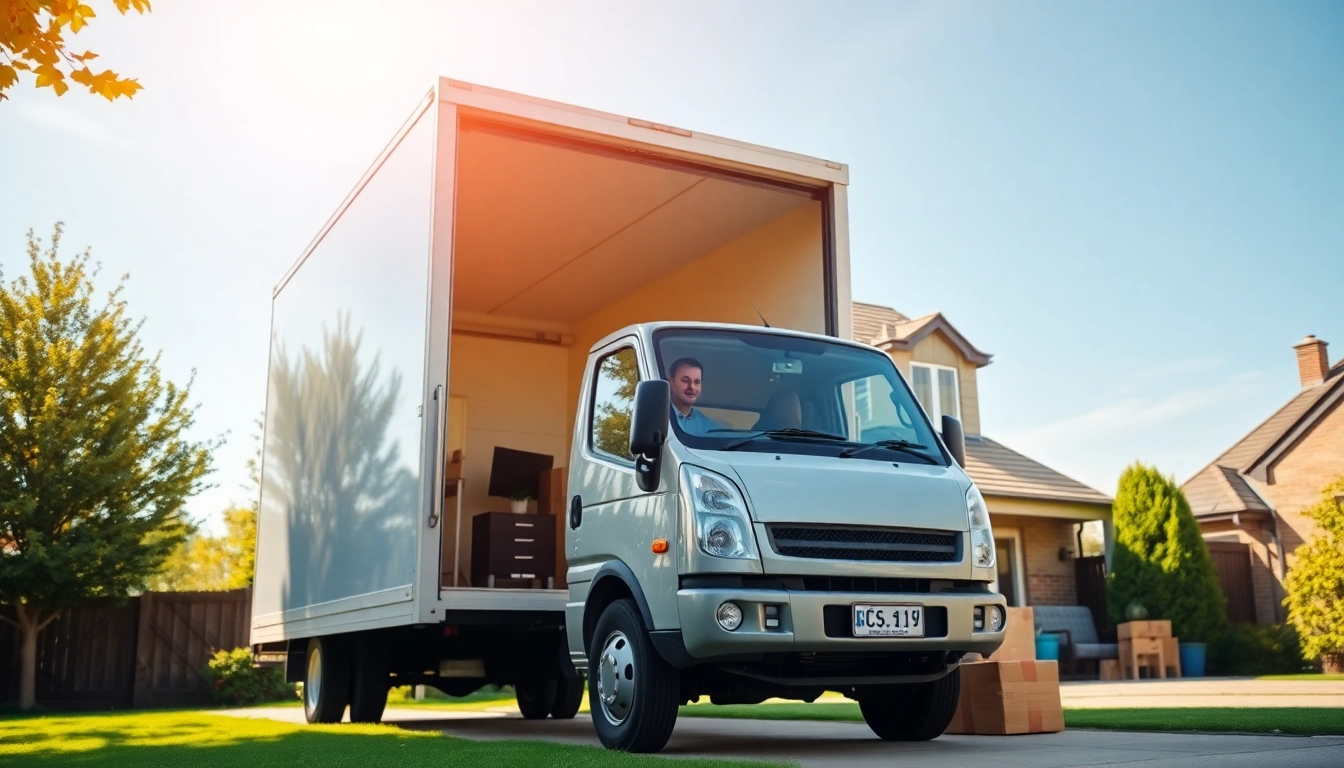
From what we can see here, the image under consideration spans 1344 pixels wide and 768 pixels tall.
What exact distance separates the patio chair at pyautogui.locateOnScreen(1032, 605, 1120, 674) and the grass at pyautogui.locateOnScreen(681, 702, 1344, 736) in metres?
9.90

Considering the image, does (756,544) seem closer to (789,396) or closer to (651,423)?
(651,423)

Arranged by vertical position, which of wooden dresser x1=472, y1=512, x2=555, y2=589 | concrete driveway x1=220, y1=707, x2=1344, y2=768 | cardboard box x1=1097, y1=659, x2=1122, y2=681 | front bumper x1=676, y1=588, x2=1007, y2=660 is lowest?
cardboard box x1=1097, y1=659, x2=1122, y2=681

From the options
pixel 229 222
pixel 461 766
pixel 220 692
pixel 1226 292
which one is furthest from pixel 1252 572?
pixel 461 766

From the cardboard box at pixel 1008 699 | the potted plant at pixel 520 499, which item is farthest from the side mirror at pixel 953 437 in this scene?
the potted plant at pixel 520 499

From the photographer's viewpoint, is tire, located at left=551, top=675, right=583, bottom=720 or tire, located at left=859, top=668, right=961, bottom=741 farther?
tire, located at left=551, top=675, right=583, bottom=720

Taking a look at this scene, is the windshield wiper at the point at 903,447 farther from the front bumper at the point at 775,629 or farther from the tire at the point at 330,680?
the tire at the point at 330,680

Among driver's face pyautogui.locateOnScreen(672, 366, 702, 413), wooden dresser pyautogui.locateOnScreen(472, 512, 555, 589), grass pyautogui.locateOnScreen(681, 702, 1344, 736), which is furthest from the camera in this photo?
wooden dresser pyautogui.locateOnScreen(472, 512, 555, 589)

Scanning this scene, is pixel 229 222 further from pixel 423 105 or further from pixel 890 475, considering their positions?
pixel 890 475

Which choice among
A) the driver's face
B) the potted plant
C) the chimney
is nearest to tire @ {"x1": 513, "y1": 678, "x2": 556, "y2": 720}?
the potted plant

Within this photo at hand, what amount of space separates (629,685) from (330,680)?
434 cm

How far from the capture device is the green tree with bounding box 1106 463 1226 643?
18734mm

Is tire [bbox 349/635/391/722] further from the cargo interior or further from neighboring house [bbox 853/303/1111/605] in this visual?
neighboring house [bbox 853/303/1111/605]

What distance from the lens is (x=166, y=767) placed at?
5.87m

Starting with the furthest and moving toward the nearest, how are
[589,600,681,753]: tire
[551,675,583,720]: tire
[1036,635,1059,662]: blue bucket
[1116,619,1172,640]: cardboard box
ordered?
1. [1036,635,1059,662]: blue bucket
2. [1116,619,1172,640]: cardboard box
3. [551,675,583,720]: tire
4. [589,600,681,753]: tire
